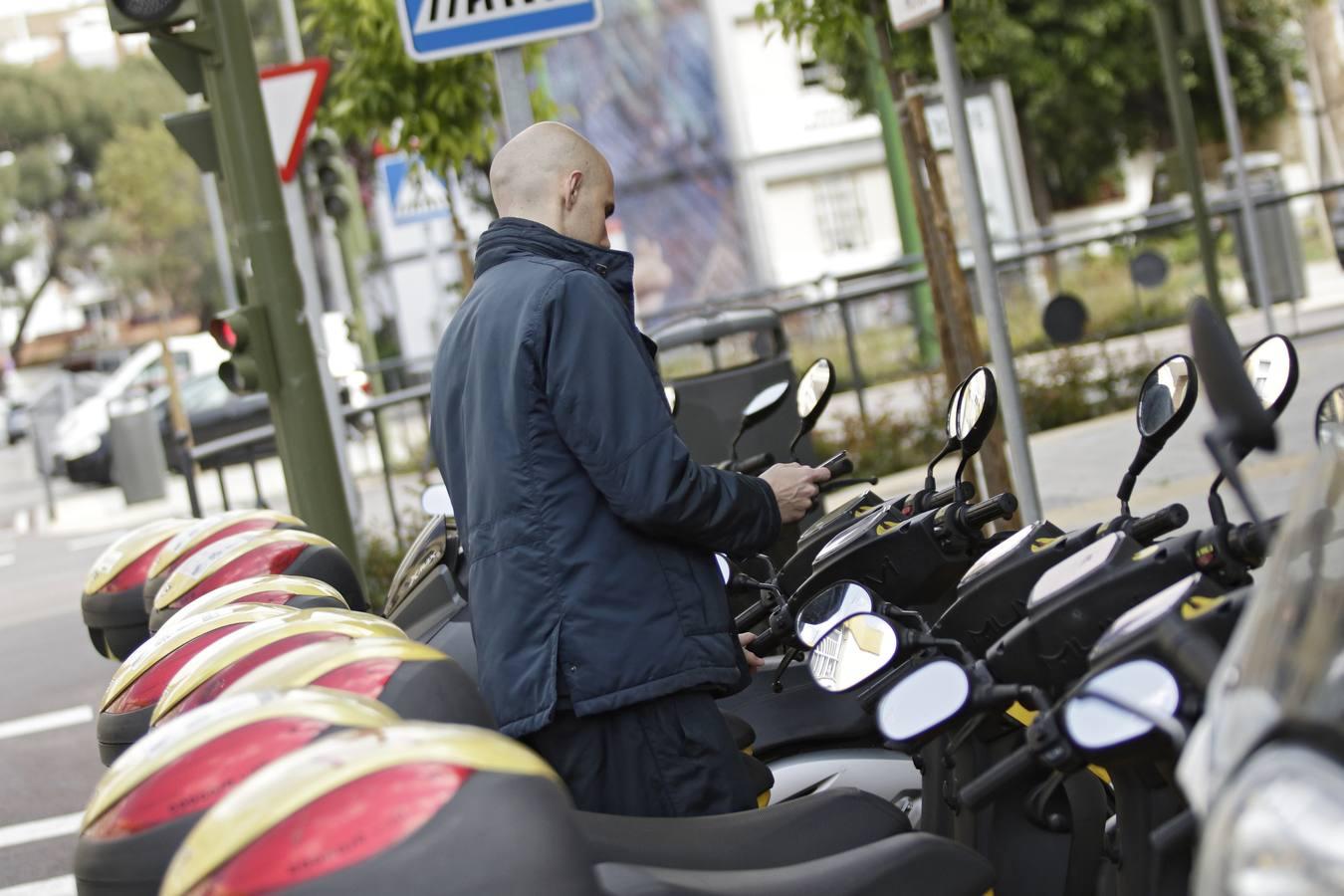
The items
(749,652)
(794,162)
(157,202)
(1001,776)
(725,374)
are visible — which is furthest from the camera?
(794,162)

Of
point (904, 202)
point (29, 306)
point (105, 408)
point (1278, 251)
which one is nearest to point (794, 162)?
point (105, 408)

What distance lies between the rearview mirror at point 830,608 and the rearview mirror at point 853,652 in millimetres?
118

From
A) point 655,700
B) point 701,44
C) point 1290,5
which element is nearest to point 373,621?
point 655,700

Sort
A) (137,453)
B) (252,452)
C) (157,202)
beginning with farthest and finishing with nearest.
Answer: (157,202) → (137,453) → (252,452)

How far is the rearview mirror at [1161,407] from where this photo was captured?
2.85m

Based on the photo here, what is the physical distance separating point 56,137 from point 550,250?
230 ft

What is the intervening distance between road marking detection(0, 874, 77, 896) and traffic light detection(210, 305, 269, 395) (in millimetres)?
2112

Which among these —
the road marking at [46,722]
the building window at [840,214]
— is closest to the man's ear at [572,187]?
the road marking at [46,722]

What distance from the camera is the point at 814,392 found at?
12.7 ft

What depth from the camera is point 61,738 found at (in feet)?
29.0

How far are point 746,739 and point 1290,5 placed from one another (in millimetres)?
34415

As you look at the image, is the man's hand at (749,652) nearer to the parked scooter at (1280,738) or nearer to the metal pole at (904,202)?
the parked scooter at (1280,738)

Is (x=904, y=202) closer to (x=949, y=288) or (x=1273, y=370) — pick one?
(x=949, y=288)

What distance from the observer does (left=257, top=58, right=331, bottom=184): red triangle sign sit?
29.7 ft
